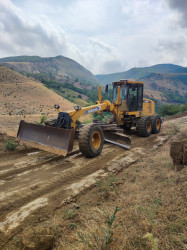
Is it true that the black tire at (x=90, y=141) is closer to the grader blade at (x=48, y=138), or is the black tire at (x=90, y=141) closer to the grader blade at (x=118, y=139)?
the grader blade at (x=48, y=138)

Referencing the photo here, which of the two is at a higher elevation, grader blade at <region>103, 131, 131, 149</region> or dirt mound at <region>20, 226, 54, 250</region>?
grader blade at <region>103, 131, 131, 149</region>

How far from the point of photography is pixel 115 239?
262cm

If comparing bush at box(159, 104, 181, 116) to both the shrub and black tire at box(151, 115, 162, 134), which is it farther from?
the shrub

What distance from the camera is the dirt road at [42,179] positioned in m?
3.44

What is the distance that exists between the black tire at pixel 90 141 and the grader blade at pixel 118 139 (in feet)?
4.23

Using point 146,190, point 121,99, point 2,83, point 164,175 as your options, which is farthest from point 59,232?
point 2,83

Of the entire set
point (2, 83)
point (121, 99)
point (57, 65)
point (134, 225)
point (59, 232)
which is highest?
point (57, 65)

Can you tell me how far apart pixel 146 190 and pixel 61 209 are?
1.79 metres

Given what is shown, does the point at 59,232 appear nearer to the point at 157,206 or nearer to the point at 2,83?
the point at 157,206

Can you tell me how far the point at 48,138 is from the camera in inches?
257

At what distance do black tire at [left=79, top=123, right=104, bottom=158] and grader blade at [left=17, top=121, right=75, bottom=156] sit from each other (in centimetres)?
54

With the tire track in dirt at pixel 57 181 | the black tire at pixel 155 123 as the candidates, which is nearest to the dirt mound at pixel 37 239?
the tire track in dirt at pixel 57 181

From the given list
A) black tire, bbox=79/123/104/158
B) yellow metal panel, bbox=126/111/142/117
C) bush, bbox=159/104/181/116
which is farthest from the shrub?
bush, bbox=159/104/181/116

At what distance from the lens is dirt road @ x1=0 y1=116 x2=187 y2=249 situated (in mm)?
3439
